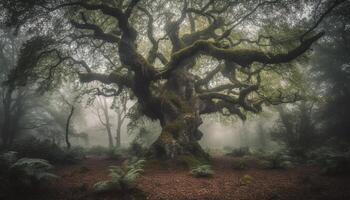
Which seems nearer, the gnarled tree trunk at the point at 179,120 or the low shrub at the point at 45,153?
the gnarled tree trunk at the point at 179,120

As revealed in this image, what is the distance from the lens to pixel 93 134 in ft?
191

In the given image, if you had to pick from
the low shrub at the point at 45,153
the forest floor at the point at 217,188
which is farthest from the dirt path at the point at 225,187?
the low shrub at the point at 45,153

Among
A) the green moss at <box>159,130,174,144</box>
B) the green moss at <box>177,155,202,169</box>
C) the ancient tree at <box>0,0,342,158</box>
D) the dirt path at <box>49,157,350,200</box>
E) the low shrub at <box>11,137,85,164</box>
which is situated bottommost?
the dirt path at <box>49,157,350,200</box>

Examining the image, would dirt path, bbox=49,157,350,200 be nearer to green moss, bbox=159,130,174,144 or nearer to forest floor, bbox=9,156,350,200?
forest floor, bbox=9,156,350,200

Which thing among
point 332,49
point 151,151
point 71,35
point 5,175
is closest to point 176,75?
point 151,151

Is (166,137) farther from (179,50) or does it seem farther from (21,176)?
(21,176)

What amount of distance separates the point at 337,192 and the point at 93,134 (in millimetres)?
58721

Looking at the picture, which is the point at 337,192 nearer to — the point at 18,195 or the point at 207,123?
the point at 18,195

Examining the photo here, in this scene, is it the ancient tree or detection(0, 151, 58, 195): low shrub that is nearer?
detection(0, 151, 58, 195): low shrub

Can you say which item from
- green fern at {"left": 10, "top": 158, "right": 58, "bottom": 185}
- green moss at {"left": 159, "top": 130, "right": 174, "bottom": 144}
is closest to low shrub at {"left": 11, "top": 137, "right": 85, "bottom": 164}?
green moss at {"left": 159, "top": 130, "right": 174, "bottom": 144}

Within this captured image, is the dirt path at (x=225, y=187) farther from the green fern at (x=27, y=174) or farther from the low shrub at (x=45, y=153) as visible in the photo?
the low shrub at (x=45, y=153)

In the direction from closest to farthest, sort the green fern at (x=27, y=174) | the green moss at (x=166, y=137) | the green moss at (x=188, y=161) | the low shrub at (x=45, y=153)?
the green fern at (x=27, y=174)
the green moss at (x=188, y=161)
the green moss at (x=166, y=137)
the low shrub at (x=45, y=153)

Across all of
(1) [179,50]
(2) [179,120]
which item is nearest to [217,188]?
(2) [179,120]

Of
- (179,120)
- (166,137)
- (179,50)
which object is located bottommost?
(166,137)
